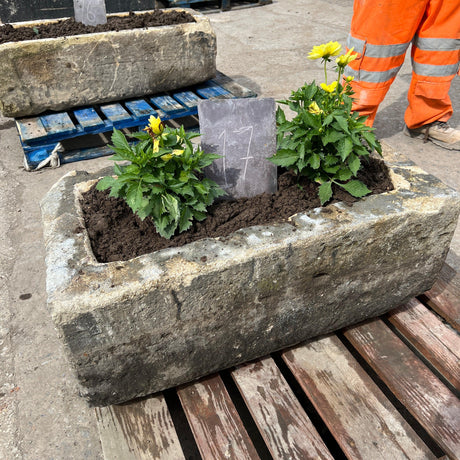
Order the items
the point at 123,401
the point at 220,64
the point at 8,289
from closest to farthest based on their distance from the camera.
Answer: the point at 123,401 → the point at 8,289 → the point at 220,64

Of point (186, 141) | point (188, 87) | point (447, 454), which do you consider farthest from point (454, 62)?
point (447, 454)

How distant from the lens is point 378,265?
5.10ft

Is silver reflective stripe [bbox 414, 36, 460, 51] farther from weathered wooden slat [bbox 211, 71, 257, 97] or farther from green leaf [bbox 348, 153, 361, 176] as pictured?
green leaf [bbox 348, 153, 361, 176]

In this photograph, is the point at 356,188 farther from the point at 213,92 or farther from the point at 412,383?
the point at 213,92

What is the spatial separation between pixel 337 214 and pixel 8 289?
1.63 m

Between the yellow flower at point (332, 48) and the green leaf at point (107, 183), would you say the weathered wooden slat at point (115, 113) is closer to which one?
the green leaf at point (107, 183)

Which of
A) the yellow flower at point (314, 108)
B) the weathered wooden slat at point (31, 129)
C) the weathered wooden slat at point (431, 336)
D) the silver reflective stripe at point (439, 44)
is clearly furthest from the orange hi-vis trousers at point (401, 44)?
the weathered wooden slat at point (31, 129)

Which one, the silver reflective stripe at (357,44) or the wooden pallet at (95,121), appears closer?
the silver reflective stripe at (357,44)

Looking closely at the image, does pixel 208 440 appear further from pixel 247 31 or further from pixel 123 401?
pixel 247 31

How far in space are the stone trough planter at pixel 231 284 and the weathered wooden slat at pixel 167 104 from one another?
155cm

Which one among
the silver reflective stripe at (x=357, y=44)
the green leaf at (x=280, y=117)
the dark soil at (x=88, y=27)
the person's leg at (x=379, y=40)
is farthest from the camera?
the dark soil at (x=88, y=27)

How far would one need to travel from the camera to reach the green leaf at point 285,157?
155 centimetres

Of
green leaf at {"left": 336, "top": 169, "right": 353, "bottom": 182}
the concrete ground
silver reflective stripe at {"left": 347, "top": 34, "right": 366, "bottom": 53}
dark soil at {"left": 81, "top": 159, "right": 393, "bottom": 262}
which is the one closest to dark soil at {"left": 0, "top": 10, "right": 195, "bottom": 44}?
the concrete ground

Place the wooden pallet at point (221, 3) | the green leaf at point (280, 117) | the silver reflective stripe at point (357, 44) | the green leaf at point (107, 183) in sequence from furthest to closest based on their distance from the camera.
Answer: the wooden pallet at point (221, 3) < the silver reflective stripe at point (357, 44) < the green leaf at point (280, 117) < the green leaf at point (107, 183)
